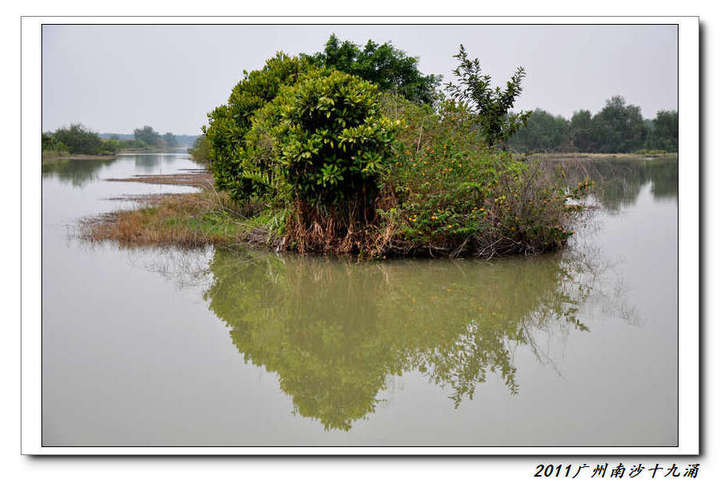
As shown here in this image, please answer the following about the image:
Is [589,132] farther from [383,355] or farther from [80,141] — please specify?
[80,141]

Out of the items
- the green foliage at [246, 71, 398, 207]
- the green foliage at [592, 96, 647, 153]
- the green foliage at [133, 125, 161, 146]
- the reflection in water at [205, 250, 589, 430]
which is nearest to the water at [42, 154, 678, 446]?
the reflection in water at [205, 250, 589, 430]

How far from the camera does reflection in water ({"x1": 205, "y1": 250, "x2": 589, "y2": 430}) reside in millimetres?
4980

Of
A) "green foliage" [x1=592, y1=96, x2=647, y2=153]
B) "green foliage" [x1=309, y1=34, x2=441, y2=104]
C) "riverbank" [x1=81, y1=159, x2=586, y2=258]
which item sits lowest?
"riverbank" [x1=81, y1=159, x2=586, y2=258]

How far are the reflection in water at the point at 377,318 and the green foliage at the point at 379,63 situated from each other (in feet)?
67.7

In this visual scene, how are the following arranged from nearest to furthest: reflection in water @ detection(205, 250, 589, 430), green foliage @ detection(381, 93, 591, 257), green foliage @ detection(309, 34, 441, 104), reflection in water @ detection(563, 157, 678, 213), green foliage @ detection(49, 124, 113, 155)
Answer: reflection in water @ detection(205, 250, 589, 430)
green foliage @ detection(381, 93, 591, 257)
reflection in water @ detection(563, 157, 678, 213)
green foliage @ detection(49, 124, 113, 155)
green foliage @ detection(309, 34, 441, 104)

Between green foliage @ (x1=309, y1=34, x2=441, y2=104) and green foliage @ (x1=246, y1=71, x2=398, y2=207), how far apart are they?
19.6 metres

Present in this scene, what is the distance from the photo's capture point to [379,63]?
29781 mm

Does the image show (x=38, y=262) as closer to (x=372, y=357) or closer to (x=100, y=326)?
(x=100, y=326)

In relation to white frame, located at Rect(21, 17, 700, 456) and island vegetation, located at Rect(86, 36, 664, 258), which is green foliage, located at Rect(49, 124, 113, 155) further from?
white frame, located at Rect(21, 17, 700, 456)

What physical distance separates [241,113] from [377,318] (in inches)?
328

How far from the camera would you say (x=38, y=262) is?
486cm
